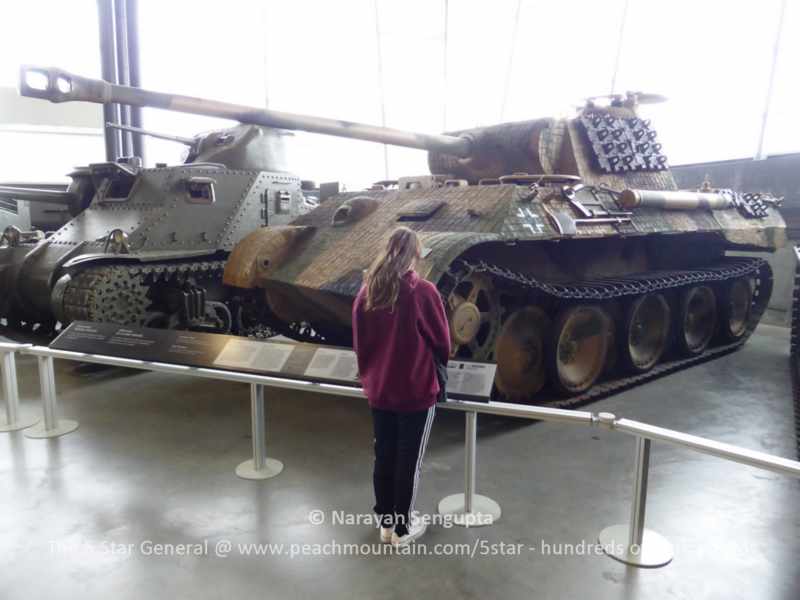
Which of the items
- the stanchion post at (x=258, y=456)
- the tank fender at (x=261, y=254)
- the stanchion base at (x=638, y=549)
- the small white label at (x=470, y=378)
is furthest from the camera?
the tank fender at (x=261, y=254)

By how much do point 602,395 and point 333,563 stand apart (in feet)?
11.4

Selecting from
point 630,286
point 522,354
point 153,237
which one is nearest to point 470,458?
point 522,354

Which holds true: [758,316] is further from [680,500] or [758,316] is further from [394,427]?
[394,427]

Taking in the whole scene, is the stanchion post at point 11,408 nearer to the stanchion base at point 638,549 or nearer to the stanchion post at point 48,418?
the stanchion post at point 48,418

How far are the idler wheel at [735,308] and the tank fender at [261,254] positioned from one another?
192 inches

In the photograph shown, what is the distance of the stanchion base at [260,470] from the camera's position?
417 cm

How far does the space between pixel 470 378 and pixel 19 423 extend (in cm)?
363

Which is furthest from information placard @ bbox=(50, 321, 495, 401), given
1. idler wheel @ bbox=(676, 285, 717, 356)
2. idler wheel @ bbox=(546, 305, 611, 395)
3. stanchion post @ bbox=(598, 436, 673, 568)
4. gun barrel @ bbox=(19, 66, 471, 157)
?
idler wheel @ bbox=(676, 285, 717, 356)

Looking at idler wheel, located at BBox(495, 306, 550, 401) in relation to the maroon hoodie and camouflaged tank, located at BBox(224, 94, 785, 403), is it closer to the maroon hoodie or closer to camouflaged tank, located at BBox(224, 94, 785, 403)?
camouflaged tank, located at BBox(224, 94, 785, 403)

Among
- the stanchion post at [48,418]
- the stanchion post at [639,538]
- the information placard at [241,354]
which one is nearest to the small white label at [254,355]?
the information placard at [241,354]

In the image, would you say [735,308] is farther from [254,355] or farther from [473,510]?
[254,355]

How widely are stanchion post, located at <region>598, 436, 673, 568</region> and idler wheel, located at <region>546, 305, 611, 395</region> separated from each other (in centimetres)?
229

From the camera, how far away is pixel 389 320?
9.86 feet

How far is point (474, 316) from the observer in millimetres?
4852
